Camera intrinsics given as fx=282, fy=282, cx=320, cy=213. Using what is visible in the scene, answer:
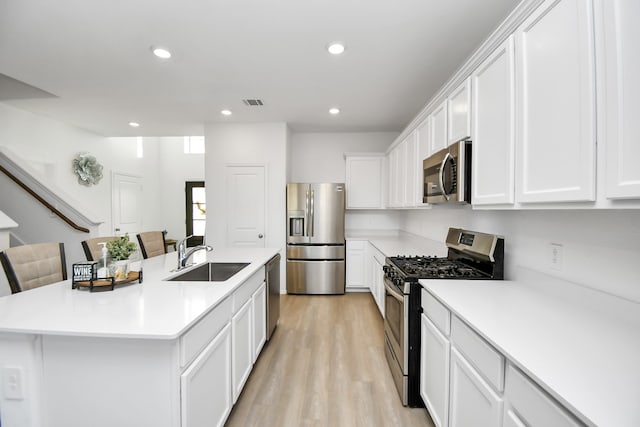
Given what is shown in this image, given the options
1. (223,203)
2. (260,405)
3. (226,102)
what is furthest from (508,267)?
(223,203)

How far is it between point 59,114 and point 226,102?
2779 mm

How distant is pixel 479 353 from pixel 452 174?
1236mm

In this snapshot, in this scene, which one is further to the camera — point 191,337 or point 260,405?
point 260,405

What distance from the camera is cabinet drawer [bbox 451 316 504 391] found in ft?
3.37

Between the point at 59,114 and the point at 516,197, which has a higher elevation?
the point at 59,114

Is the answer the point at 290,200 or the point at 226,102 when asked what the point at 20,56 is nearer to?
the point at 226,102

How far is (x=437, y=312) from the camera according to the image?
159cm

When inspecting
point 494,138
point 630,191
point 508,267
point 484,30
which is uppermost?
point 484,30

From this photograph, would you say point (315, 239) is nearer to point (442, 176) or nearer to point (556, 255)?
point (442, 176)

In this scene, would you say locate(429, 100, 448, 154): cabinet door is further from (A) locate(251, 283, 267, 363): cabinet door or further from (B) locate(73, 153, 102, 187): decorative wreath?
(B) locate(73, 153, 102, 187): decorative wreath

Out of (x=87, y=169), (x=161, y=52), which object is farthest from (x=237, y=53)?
(x=87, y=169)

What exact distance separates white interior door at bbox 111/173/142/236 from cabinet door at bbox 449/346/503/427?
6.67 m

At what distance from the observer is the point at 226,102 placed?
11.7 feet

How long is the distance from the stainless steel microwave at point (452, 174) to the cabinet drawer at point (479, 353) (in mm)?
884
